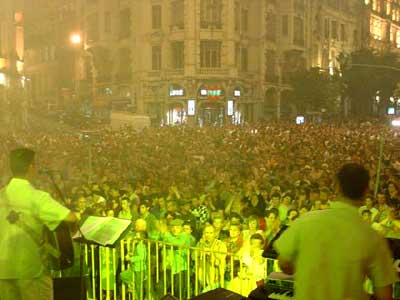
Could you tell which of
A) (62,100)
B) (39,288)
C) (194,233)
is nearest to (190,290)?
(194,233)

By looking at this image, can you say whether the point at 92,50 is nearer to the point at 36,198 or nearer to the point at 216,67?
the point at 216,67

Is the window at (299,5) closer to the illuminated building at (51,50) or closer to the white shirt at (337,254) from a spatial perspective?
the illuminated building at (51,50)

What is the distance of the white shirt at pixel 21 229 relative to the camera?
4352 millimetres

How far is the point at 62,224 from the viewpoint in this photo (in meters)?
4.29

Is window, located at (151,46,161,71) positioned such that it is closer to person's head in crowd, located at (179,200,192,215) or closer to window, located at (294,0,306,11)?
window, located at (294,0,306,11)

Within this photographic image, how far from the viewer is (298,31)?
54.8 metres

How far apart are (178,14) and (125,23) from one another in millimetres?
7020

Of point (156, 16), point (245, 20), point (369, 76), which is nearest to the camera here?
point (156, 16)

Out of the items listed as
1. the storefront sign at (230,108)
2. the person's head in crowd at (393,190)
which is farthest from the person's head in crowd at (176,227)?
the storefront sign at (230,108)

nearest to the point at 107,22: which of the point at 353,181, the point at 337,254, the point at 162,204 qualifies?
the point at 162,204

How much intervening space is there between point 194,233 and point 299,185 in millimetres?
4178

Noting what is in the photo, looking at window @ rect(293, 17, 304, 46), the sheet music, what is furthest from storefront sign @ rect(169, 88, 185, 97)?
the sheet music

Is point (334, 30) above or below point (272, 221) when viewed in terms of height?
above

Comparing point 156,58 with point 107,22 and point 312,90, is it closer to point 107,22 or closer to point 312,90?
point 107,22
